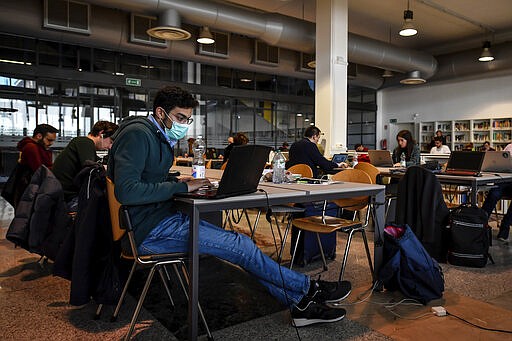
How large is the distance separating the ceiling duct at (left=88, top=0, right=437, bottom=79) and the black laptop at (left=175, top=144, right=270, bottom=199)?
16.4 ft

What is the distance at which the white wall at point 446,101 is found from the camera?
36.7 ft

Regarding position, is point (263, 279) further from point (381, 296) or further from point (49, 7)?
point (49, 7)

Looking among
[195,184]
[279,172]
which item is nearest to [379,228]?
[279,172]

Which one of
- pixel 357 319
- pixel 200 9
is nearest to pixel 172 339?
pixel 357 319

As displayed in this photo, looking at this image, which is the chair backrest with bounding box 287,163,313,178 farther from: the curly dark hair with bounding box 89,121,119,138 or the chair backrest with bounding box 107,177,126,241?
the chair backrest with bounding box 107,177,126,241

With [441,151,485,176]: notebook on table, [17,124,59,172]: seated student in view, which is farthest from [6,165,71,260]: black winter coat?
[441,151,485,176]: notebook on table

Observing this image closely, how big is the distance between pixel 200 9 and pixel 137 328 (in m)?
5.77

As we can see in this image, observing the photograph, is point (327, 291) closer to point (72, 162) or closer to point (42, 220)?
point (42, 220)

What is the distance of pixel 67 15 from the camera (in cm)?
680

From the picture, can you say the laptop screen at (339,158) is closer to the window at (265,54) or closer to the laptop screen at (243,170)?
the laptop screen at (243,170)

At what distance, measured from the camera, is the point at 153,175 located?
198cm

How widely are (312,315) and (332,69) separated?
5.87 m

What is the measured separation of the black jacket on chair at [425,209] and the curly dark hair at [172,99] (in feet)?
7.15

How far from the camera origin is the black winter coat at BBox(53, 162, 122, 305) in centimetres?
208
